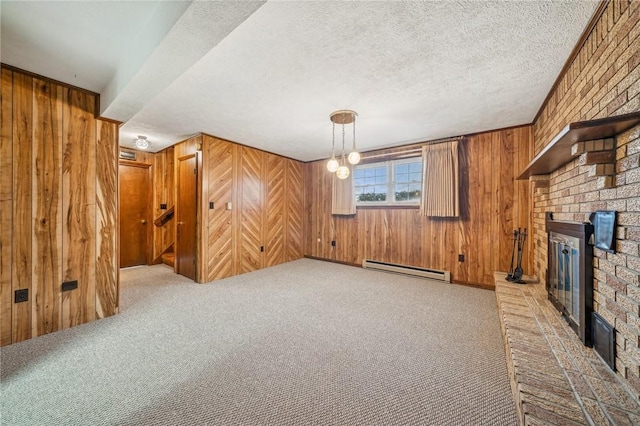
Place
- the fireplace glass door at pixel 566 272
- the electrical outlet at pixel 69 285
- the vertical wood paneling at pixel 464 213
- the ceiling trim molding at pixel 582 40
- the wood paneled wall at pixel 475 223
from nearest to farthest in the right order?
the ceiling trim molding at pixel 582 40, the fireplace glass door at pixel 566 272, the electrical outlet at pixel 69 285, the wood paneled wall at pixel 475 223, the vertical wood paneling at pixel 464 213

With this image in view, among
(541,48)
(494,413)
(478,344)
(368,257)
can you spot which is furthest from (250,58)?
(368,257)

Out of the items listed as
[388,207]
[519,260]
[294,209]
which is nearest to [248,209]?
[294,209]

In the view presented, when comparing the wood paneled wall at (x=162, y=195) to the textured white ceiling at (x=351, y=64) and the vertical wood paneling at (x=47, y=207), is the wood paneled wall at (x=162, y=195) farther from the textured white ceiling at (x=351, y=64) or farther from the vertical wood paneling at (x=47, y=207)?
the vertical wood paneling at (x=47, y=207)

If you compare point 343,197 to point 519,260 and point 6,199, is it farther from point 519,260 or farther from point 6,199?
point 6,199

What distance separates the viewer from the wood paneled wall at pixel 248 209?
13.1 ft

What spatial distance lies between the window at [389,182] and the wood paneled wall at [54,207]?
157 inches

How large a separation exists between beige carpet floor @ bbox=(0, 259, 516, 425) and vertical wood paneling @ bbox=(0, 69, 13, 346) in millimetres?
291

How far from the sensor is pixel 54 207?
233 centimetres

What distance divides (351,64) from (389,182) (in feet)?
9.81

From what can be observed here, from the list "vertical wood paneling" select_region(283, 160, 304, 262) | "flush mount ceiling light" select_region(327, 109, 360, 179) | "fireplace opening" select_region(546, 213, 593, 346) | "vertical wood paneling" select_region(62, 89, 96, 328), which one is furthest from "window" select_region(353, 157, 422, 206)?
"vertical wood paneling" select_region(62, 89, 96, 328)

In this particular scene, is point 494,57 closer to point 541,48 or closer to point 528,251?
point 541,48

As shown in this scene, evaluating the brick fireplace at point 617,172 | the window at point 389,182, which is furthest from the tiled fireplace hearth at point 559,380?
the window at point 389,182

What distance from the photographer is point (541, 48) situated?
1759mm

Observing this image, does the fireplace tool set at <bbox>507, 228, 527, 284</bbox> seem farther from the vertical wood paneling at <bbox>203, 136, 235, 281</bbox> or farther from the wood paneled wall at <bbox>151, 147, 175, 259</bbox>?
the wood paneled wall at <bbox>151, 147, 175, 259</bbox>
